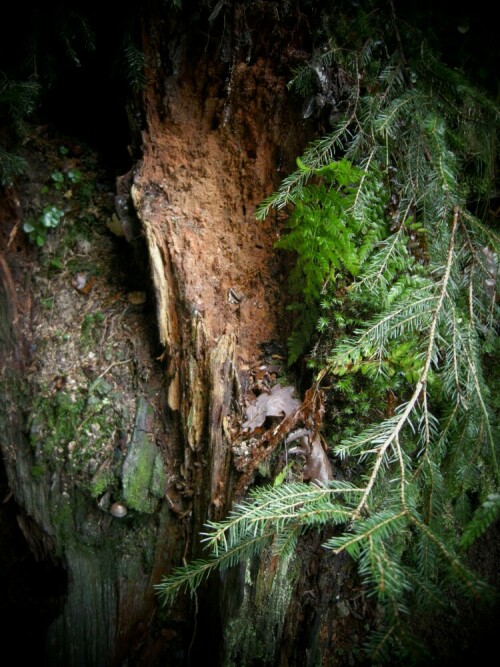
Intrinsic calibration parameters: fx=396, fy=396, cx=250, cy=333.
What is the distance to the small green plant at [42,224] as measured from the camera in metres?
3.27

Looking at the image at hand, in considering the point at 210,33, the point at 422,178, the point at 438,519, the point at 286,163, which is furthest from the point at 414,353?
the point at 210,33

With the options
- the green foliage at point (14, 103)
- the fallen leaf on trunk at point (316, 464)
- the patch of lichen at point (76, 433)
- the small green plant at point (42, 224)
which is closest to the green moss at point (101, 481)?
the patch of lichen at point (76, 433)

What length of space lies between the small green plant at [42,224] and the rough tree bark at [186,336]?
0.72m

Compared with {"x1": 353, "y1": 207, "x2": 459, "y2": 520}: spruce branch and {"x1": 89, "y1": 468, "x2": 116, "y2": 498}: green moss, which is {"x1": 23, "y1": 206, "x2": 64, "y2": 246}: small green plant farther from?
{"x1": 353, "y1": 207, "x2": 459, "y2": 520}: spruce branch

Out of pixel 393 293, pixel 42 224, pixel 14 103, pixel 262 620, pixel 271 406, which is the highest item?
pixel 14 103

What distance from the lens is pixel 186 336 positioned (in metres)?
2.82

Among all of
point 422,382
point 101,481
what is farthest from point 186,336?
point 422,382

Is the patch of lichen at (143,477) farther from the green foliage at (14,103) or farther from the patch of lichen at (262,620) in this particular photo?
the green foliage at (14,103)

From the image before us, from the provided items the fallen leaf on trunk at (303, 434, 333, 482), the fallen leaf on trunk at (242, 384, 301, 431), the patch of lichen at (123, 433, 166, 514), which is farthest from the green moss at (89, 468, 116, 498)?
the fallen leaf on trunk at (303, 434, 333, 482)

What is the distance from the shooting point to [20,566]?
124 inches

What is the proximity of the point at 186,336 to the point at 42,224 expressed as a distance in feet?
5.37

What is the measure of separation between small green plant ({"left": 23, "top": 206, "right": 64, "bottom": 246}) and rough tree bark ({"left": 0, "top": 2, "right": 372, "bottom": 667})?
720 millimetres

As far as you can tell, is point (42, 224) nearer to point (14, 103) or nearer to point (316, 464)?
point (14, 103)

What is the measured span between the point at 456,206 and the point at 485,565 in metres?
2.43
